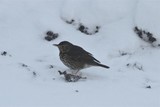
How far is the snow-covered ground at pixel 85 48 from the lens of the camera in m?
6.92

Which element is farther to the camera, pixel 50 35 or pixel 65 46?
pixel 50 35

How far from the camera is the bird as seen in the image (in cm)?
795

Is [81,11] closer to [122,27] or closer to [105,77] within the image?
[122,27]

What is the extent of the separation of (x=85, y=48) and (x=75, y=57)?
665 mm

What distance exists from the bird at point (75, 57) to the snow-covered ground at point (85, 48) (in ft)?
0.57

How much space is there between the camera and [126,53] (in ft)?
27.6

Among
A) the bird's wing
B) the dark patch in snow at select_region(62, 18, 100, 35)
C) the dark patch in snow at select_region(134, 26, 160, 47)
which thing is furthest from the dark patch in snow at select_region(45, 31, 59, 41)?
the dark patch in snow at select_region(134, 26, 160, 47)

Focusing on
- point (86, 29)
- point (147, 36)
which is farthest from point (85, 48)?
point (147, 36)

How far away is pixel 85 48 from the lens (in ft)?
28.5

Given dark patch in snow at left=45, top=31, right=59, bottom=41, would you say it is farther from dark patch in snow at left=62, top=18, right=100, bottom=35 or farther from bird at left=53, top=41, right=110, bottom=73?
bird at left=53, top=41, right=110, bottom=73

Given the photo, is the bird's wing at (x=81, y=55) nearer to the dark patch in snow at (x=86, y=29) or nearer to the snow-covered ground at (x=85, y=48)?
the snow-covered ground at (x=85, y=48)

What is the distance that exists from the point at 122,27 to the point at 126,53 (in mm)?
592

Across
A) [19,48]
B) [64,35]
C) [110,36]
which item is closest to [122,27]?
[110,36]

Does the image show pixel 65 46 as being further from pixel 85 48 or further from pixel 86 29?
pixel 86 29
